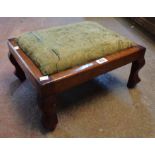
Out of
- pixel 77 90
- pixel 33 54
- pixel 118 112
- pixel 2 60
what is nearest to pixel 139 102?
pixel 118 112

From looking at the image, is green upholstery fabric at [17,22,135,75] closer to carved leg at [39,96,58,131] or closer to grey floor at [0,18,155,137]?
carved leg at [39,96,58,131]

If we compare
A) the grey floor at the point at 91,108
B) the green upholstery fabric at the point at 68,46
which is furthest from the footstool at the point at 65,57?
the grey floor at the point at 91,108

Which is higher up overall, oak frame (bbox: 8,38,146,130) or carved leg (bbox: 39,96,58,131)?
oak frame (bbox: 8,38,146,130)

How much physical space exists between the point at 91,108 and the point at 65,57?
0.46 m

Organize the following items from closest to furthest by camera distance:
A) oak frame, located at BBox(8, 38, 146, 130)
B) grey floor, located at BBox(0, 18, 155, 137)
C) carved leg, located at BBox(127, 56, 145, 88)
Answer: oak frame, located at BBox(8, 38, 146, 130)
grey floor, located at BBox(0, 18, 155, 137)
carved leg, located at BBox(127, 56, 145, 88)

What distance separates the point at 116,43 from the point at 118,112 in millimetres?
465

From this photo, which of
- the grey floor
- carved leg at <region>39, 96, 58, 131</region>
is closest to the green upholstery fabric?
carved leg at <region>39, 96, 58, 131</region>

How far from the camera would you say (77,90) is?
1493 mm

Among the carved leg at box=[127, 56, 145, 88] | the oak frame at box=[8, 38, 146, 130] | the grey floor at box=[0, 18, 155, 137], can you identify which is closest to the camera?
the oak frame at box=[8, 38, 146, 130]

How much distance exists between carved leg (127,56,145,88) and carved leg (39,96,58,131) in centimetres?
67

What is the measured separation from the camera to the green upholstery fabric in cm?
105

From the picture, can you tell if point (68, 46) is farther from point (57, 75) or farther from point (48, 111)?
point (48, 111)

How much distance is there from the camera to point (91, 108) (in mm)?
1338
